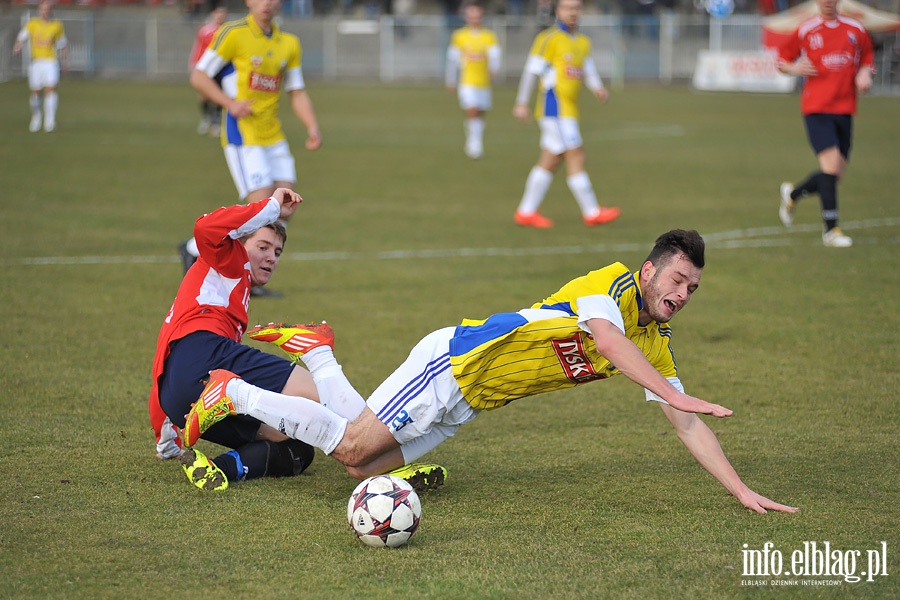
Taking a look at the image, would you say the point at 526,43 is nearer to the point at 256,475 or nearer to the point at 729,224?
the point at 729,224

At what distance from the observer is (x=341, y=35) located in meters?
43.8

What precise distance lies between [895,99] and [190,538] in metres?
34.0

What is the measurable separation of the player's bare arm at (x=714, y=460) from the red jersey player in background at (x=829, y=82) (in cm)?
733

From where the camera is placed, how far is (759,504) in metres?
4.93

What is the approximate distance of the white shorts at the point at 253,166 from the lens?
9828mm

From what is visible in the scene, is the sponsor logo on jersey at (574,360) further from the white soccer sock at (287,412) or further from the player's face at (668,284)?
the white soccer sock at (287,412)

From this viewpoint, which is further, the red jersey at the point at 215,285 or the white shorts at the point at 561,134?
the white shorts at the point at 561,134

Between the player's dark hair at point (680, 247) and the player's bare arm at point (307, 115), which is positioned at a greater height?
the player's dark hair at point (680, 247)

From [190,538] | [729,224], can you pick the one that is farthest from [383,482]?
[729,224]

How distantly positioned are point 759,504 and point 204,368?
2.63 metres

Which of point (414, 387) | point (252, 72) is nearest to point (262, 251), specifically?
point (414, 387)

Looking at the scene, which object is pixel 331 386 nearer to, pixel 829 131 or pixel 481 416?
pixel 481 416

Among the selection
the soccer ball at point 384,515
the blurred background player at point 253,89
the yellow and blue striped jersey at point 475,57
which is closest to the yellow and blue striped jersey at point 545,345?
the soccer ball at point 384,515

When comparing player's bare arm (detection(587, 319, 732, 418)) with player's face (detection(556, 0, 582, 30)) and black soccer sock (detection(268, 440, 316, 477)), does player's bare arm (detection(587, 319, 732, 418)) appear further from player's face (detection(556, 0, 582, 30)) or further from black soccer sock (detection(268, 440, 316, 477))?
player's face (detection(556, 0, 582, 30))
